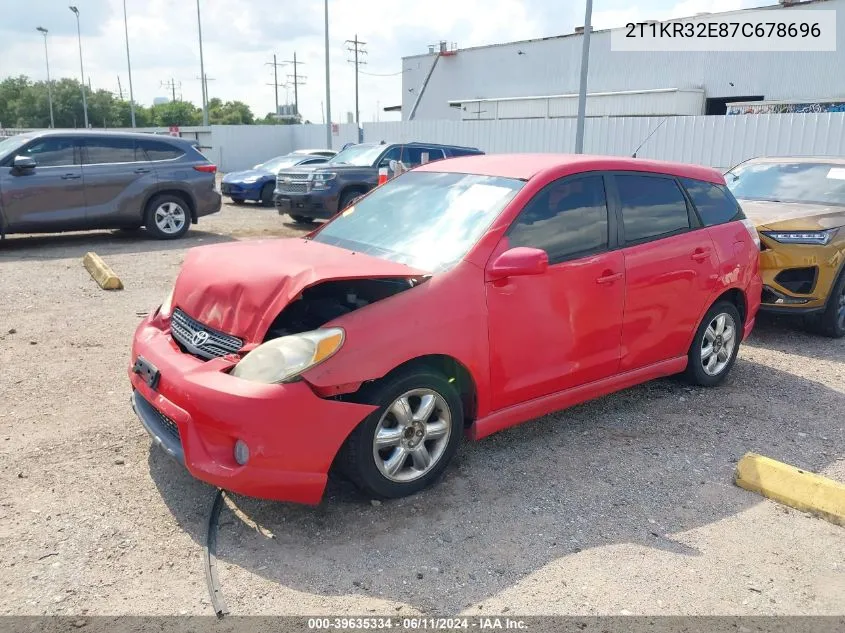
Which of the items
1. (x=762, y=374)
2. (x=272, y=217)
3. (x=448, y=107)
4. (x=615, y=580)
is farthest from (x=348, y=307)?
(x=448, y=107)

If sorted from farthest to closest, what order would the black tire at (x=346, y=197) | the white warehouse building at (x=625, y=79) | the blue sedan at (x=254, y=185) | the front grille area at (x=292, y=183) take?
the white warehouse building at (x=625, y=79)
the blue sedan at (x=254, y=185)
the front grille area at (x=292, y=183)
the black tire at (x=346, y=197)

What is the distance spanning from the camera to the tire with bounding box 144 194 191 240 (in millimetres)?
11570

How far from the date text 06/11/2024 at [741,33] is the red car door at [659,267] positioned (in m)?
29.8

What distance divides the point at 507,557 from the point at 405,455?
699 millimetres

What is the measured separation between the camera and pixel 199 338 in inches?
142

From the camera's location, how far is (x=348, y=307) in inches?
148

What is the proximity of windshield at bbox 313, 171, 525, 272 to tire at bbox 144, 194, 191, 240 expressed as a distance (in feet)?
25.5

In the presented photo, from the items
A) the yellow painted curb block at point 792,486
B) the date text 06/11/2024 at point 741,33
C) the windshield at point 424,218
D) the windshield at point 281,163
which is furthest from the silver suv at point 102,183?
the date text 06/11/2024 at point 741,33

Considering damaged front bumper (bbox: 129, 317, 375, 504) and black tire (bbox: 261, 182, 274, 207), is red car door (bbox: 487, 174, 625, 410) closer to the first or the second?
damaged front bumper (bbox: 129, 317, 375, 504)

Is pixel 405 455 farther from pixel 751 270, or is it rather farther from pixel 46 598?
pixel 751 270

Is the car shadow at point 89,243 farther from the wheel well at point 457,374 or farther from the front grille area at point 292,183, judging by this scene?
the wheel well at point 457,374

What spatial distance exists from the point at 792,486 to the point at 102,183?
10.3 metres

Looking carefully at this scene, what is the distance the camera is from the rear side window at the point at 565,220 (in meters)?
4.00

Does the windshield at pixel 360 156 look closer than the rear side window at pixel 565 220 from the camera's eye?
No
